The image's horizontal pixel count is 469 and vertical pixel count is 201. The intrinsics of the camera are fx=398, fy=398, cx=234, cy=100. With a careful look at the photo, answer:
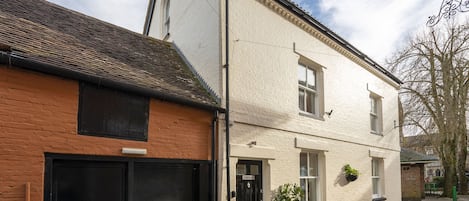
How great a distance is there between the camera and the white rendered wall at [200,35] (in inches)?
330

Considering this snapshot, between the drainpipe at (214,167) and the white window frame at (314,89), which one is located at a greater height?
the white window frame at (314,89)

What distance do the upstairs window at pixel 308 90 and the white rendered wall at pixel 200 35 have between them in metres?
3.14

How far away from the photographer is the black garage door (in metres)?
5.57

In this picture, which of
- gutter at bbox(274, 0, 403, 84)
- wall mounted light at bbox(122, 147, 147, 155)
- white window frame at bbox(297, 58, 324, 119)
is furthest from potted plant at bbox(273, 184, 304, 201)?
gutter at bbox(274, 0, 403, 84)

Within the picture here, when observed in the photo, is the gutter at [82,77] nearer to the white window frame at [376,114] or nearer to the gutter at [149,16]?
the gutter at [149,16]

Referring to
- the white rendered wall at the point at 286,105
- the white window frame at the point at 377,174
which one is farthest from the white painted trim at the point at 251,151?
the white window frame at the point at 377,174

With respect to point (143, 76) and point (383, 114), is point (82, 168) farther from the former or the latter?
point (383, 114)

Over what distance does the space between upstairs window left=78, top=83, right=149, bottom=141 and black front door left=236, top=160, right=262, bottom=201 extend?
8.51 feet

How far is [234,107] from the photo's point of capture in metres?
8.18

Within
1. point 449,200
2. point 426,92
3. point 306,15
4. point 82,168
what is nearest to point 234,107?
point 82,168

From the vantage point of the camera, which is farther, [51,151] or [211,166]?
[211,166]

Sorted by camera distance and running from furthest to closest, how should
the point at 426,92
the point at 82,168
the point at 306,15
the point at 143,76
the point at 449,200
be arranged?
the point at 449,200
the point at 426,92
the point at 306,15
the point at 143,76
the point at 82,168

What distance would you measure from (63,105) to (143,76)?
6.02 ft

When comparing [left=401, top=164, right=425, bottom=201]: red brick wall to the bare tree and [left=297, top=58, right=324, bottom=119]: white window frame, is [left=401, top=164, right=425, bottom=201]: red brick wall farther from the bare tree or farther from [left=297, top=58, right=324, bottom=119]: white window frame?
[left=297, top=58, right=324, bottom=119]: white window frame
